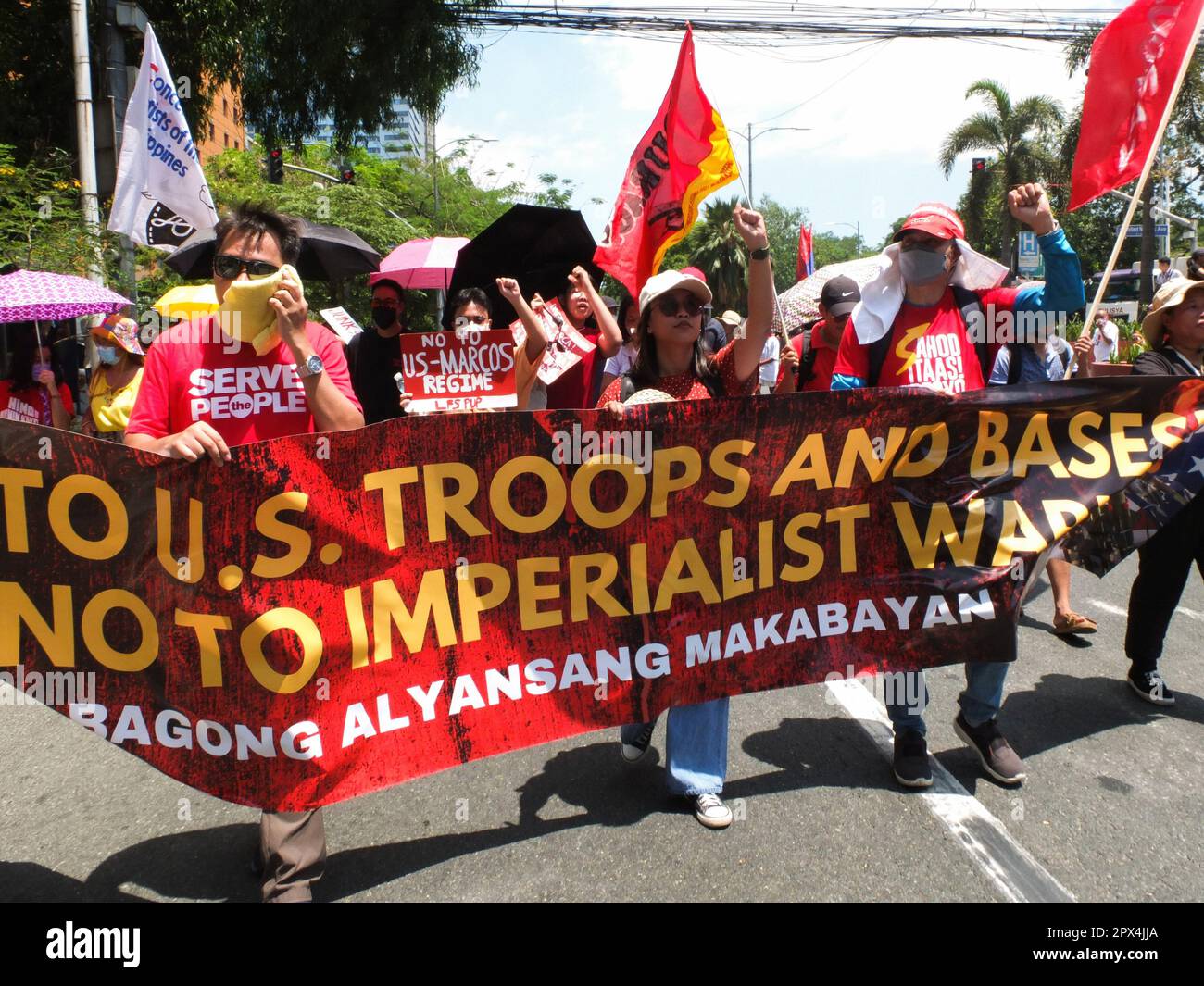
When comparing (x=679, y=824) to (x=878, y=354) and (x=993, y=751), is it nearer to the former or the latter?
(x=993, y=751)

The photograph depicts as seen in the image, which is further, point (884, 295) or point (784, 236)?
point (784, 236)

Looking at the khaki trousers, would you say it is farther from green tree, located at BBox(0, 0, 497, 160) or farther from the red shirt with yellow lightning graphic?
green tree, located at BBox(0, 0, 497, 160)

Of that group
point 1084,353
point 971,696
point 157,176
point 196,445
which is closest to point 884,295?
point 1084,353

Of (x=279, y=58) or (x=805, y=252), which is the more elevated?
(x=279, y=58)

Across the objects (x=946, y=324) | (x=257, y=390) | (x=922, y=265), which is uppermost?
(x=922, y=265)

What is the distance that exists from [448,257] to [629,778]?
6.52 metres

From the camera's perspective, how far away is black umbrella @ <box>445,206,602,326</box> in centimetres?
617

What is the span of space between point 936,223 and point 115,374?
6480 millimetres

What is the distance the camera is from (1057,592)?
17.5 feet

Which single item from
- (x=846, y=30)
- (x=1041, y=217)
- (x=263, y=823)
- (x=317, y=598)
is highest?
(x=846, y=30)

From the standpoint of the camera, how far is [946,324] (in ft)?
12.1

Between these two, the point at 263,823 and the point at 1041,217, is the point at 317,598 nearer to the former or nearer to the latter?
the point at 263,823
